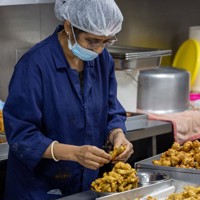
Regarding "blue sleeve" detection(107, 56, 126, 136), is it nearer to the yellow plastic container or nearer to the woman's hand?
the woman's hand

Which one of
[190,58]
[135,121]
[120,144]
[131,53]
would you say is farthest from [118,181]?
[190,58]

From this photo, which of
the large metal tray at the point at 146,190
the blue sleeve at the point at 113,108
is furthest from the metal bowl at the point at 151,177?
the blue sleeve at the point at 113,108

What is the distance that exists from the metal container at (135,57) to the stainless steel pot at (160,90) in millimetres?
158

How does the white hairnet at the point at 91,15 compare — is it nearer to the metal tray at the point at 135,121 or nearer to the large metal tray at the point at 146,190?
the large metal tray at the point at 146,190

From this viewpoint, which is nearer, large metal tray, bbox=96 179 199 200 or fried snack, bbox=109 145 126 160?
large metal tray, bbox=96 179 199 200

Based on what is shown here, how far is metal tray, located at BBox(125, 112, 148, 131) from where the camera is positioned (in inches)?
151

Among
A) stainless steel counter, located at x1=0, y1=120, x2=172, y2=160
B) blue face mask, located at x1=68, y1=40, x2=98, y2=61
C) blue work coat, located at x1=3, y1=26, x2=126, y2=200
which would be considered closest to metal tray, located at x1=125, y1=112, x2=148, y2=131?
stainless steel counter, located at x1=0, y1=120, x2=172, y2=160

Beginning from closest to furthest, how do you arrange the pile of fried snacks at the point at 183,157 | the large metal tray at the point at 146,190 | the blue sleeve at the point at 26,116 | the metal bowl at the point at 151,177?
the large metal tray at the point at 146,190 < the blue sleeve at the point at 26,116 < the metal bowl at the point at 151,177 < the pile of fried snacks at the point at 183,157

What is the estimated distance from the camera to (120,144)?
8.76ft

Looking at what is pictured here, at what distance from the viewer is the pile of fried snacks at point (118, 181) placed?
2.46 metres

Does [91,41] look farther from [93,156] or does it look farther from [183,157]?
[183,157]

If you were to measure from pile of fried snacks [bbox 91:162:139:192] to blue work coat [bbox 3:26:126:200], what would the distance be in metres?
0.24

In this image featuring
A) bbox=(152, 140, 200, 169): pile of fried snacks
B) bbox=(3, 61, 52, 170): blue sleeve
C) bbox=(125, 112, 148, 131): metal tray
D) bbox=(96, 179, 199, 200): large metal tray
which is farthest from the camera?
bbox=(125, 112, 148, 131): metal tray

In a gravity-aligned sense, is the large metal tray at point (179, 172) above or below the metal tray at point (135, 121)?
above
